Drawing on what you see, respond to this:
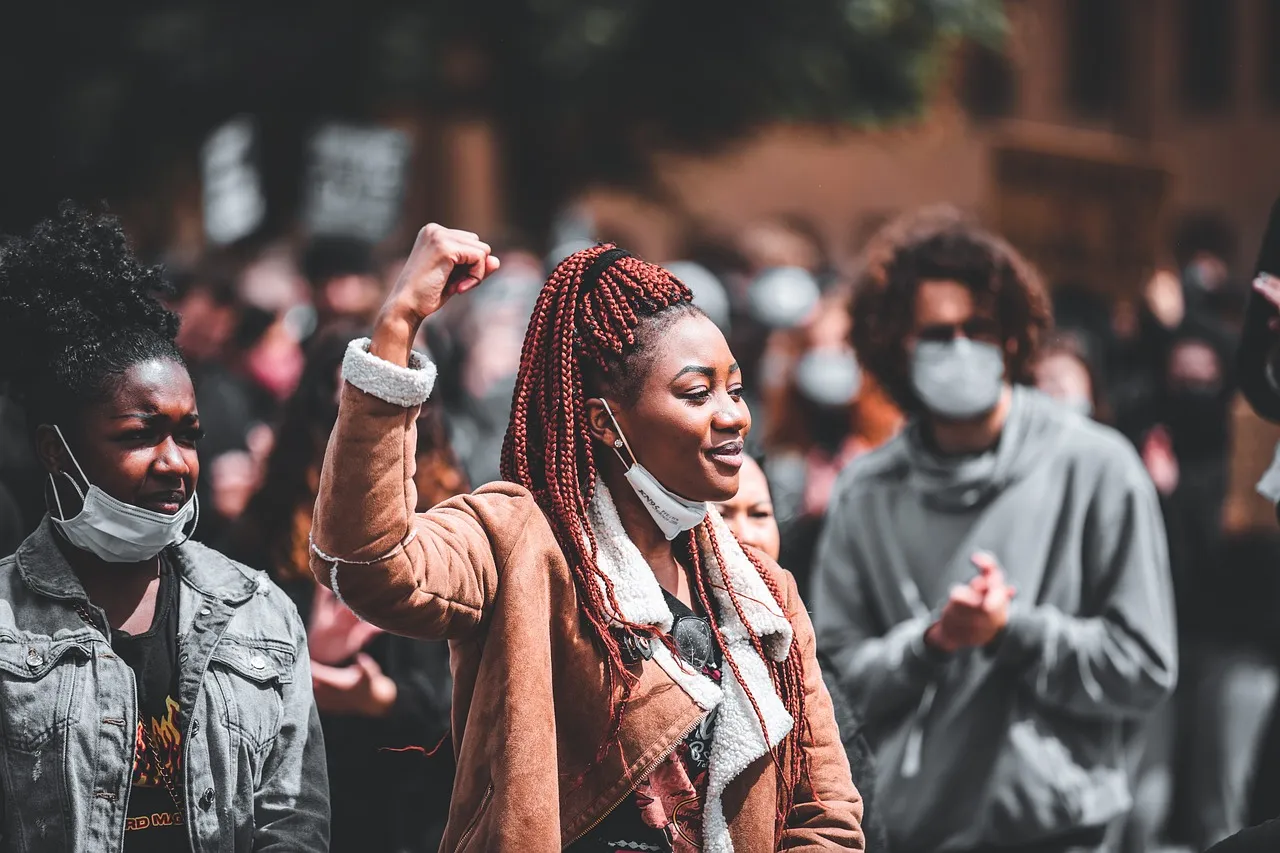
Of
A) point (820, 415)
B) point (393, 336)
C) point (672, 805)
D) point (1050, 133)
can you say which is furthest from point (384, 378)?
point (1050, 133)

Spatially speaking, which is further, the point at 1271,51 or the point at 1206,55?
the point at 1206,55

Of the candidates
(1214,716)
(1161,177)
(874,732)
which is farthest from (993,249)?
(1161,177)

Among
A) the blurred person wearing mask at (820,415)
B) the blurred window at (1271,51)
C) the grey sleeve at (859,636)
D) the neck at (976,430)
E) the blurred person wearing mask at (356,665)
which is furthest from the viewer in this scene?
the blurred window at (1271,51)

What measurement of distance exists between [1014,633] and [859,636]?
487 mm

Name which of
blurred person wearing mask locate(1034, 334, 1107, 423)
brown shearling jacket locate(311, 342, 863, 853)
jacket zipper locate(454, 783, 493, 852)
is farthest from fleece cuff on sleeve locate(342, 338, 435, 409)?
blurred person wearing mask locate(1034, 334, 1107, 423)

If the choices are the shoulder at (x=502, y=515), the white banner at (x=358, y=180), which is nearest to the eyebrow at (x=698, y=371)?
the shoulder at (x=502, y=515)

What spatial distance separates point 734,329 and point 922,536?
557cm

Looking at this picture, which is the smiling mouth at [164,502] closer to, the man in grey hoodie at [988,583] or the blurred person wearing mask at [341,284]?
the man in grey hoodie at [988,583]

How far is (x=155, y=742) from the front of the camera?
10.4ft

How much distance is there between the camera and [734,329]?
10539 millimetres

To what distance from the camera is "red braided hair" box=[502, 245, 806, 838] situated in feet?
10.3

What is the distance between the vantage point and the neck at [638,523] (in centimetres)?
325

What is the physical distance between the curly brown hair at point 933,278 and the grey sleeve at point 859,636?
431 millimetres

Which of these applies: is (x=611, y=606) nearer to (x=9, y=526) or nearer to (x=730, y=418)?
(x=730, y=418)
